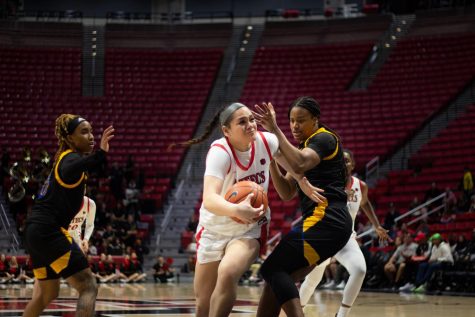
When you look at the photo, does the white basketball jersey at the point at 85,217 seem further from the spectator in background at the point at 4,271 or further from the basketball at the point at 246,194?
the spectator in background at the point at 4,271

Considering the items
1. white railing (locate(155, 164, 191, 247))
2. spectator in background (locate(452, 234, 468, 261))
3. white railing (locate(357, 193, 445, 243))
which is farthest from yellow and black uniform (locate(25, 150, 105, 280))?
white railing (locate(155, 164, 191, 247))

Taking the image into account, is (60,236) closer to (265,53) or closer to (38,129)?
(38,129)

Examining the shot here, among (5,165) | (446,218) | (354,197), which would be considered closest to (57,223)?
(354,197)

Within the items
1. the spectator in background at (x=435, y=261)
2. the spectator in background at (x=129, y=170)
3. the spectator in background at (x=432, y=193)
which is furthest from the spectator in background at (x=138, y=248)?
the spectator in background at (x=435, y=261)

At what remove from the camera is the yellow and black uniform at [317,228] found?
215 inches

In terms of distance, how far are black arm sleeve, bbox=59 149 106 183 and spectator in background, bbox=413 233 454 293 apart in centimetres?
1109

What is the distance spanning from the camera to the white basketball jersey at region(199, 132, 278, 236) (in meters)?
5.43

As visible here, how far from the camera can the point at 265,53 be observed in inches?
1267

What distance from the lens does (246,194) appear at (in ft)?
17.4

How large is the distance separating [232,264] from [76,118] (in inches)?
71.2

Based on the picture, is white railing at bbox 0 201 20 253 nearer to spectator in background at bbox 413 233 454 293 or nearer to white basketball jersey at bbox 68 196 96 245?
spectator in background at bbox 413 233 454 293

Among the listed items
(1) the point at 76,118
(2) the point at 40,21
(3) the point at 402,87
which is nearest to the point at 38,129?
(2) the point at 40,21

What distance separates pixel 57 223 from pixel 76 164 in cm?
52

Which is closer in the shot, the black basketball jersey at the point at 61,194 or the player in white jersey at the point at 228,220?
the player in white jersey at the point at 228,220
